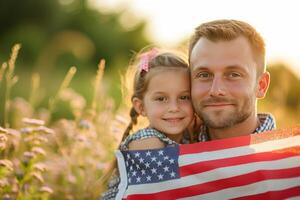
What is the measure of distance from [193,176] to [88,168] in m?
2.22

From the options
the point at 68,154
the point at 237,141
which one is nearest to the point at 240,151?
the point at 237,141

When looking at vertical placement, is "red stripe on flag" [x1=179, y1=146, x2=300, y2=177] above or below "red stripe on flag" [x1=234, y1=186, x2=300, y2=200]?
above

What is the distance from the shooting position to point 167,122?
4707 millimetres

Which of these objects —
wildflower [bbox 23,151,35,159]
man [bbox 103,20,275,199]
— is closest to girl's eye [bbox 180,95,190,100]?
man [bbox 103,20,275,199]

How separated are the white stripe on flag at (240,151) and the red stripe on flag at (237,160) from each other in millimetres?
20

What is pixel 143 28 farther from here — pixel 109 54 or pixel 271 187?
pixel 271 187

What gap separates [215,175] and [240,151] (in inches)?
8.5

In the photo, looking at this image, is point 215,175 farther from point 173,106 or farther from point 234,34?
point 234,34

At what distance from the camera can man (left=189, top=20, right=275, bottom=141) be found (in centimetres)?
440

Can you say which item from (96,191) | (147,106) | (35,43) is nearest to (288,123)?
(96,191)

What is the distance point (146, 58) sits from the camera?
4.93 meters

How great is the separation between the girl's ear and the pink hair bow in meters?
0.23

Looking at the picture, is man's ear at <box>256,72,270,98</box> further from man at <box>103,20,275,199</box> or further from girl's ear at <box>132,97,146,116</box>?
girl's ear at <box>132,97,146,116</box>

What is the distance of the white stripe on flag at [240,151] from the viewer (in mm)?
4082
